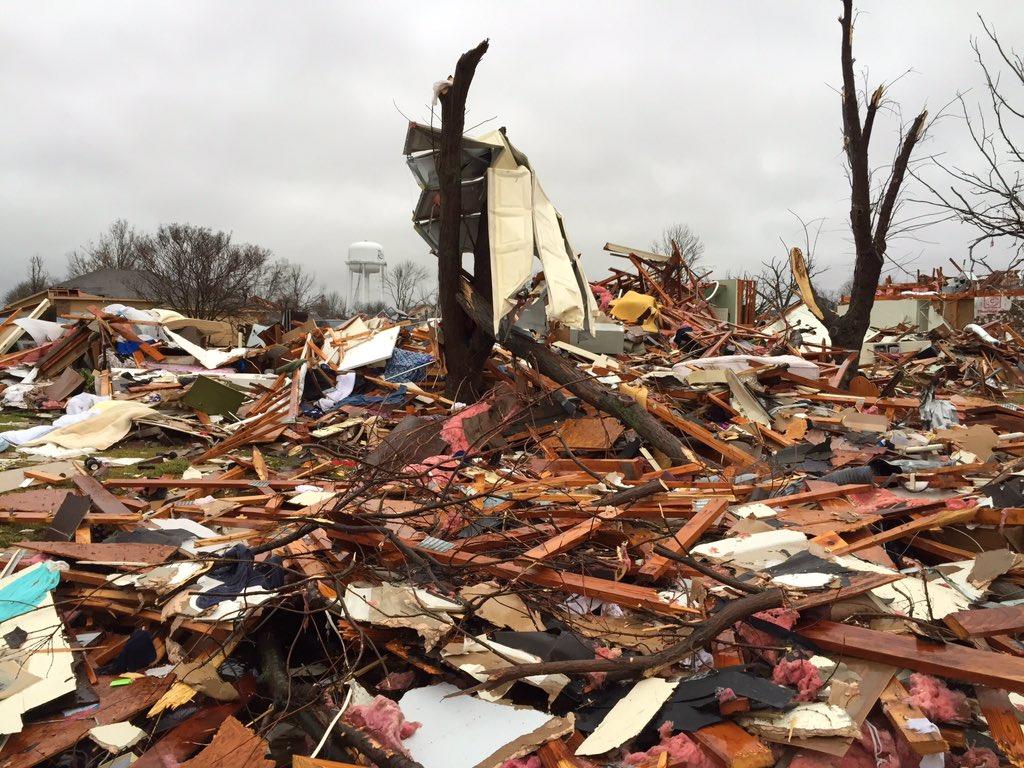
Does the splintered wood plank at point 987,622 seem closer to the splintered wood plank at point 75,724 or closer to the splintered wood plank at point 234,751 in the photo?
the splintered wood plank at point 234,751

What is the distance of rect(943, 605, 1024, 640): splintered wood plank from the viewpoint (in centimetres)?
292

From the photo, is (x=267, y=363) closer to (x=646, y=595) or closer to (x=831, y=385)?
(x=831, y=385)

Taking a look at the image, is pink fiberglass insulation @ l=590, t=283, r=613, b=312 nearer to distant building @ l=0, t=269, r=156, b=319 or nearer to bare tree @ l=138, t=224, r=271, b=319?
distant building @ l=0, t=269, r=156, b=319

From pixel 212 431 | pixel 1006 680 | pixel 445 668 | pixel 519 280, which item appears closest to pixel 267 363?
pixel 212 431

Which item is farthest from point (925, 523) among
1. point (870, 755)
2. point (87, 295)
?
point (87, 295)

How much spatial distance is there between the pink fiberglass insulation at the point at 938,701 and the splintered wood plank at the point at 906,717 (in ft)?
0.11

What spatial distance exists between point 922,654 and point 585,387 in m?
4.39

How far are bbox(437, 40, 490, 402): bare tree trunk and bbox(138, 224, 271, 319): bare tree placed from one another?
22.1 metres

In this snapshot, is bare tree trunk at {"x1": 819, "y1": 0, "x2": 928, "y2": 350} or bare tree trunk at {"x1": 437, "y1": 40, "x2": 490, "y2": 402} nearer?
bare tree trunk at {"x1": 437, "y1": 40, "x2": 490, "y2": 402}

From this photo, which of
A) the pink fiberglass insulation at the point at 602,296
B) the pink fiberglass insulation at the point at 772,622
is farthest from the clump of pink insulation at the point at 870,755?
the pink fiberglass insulation at the point at 602,296

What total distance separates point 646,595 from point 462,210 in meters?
5.82

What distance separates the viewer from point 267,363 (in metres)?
12.2

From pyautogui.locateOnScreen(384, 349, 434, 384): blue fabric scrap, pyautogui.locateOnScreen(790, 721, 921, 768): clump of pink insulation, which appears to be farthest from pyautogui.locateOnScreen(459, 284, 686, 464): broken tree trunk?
pyautogui.locateOnScreen(790, 721, 921, 768): clump of pink insulation

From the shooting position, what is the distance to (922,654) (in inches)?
108
